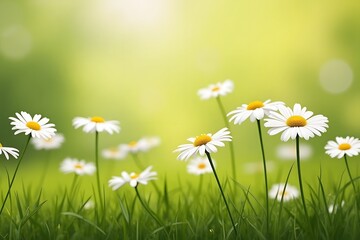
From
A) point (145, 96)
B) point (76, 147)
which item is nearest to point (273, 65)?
point (145, 96)

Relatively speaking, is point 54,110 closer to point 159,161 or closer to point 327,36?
point 159,161

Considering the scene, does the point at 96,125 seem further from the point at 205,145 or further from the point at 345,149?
the point at 345,149

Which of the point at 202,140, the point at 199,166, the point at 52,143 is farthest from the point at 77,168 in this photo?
the point at 202,140

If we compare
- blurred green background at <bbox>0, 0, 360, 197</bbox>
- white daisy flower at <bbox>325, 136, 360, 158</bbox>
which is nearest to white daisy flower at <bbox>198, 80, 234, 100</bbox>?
white daisy flower at <bbox>325, 136, 360, 158</bbox>

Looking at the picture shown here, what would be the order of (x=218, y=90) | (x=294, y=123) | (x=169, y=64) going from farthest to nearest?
(x=169, y=64), (x=218, y=90), (x=294, y=123)

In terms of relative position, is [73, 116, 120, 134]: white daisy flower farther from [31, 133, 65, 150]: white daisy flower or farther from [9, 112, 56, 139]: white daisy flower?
[31, 133, 65, 150]: white daisy flower

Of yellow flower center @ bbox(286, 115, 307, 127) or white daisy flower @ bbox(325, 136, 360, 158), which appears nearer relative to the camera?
yellow flower center @ bbox(286, 115, 307, 127)

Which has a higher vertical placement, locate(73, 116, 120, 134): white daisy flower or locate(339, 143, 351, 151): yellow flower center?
locate(73, 116, 120, 134): white daisy flower

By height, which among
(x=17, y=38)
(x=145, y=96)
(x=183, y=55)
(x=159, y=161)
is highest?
(x=17, y=38)

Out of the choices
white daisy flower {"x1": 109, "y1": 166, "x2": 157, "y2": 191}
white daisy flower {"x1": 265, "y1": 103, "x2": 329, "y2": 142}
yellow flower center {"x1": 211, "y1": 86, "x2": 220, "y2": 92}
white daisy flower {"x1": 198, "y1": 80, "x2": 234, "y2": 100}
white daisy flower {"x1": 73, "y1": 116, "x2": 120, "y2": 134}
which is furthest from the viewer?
yellow flower center {"x1": 211, "y1": 86, "x2": 220, "y2": 92}
